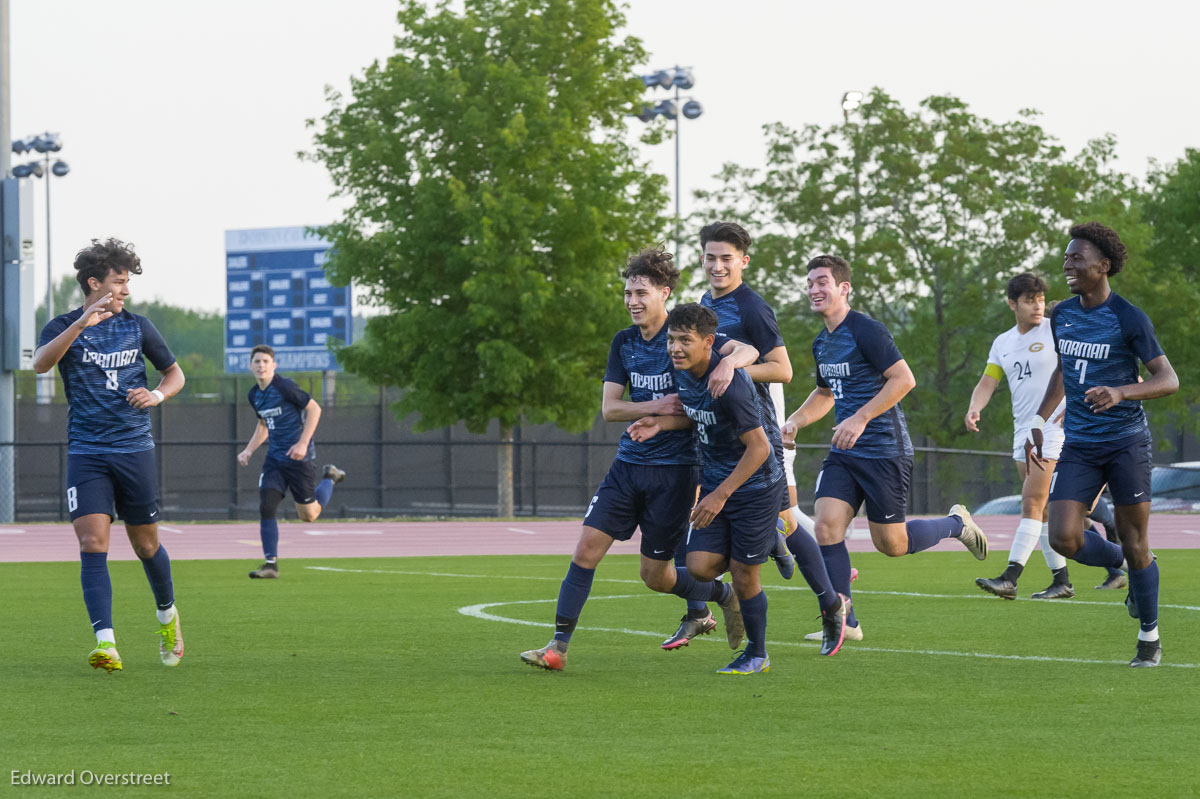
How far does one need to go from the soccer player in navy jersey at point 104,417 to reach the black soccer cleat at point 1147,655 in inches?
186

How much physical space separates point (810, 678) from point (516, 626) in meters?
3.02

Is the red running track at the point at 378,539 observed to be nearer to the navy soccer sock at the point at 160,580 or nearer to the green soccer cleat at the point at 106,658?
the navy soccer sock at the point at 160,580

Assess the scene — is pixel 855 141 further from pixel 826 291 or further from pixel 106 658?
pixel 106 658

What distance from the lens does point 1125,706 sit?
21.5 feet

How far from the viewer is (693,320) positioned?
7102mm

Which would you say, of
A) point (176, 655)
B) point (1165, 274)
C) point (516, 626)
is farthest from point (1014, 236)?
point (176, 655)

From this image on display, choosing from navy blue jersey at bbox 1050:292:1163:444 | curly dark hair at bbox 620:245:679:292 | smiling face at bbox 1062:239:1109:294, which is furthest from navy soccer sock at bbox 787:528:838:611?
smiling face at bbox 1062:239:1109:294

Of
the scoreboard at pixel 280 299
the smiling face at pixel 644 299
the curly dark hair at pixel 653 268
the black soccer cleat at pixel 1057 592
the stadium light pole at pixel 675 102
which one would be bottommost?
the black soccer cleat at pixel 1057 592

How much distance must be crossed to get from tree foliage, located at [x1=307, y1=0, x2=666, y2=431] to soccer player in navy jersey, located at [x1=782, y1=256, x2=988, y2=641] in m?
19.1

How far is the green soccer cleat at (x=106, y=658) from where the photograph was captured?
299 inches

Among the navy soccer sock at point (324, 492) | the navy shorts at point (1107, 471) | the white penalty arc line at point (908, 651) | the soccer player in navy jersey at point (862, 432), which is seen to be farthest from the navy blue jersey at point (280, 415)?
the navy shorts at point (1107, 471)

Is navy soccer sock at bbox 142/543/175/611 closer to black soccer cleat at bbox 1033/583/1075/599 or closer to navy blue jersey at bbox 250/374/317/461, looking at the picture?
black soccer cleat at bbox 1033/583/1075/599

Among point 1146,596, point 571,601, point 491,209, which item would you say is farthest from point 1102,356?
point 491,209

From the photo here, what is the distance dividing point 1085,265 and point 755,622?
233 centimetres
